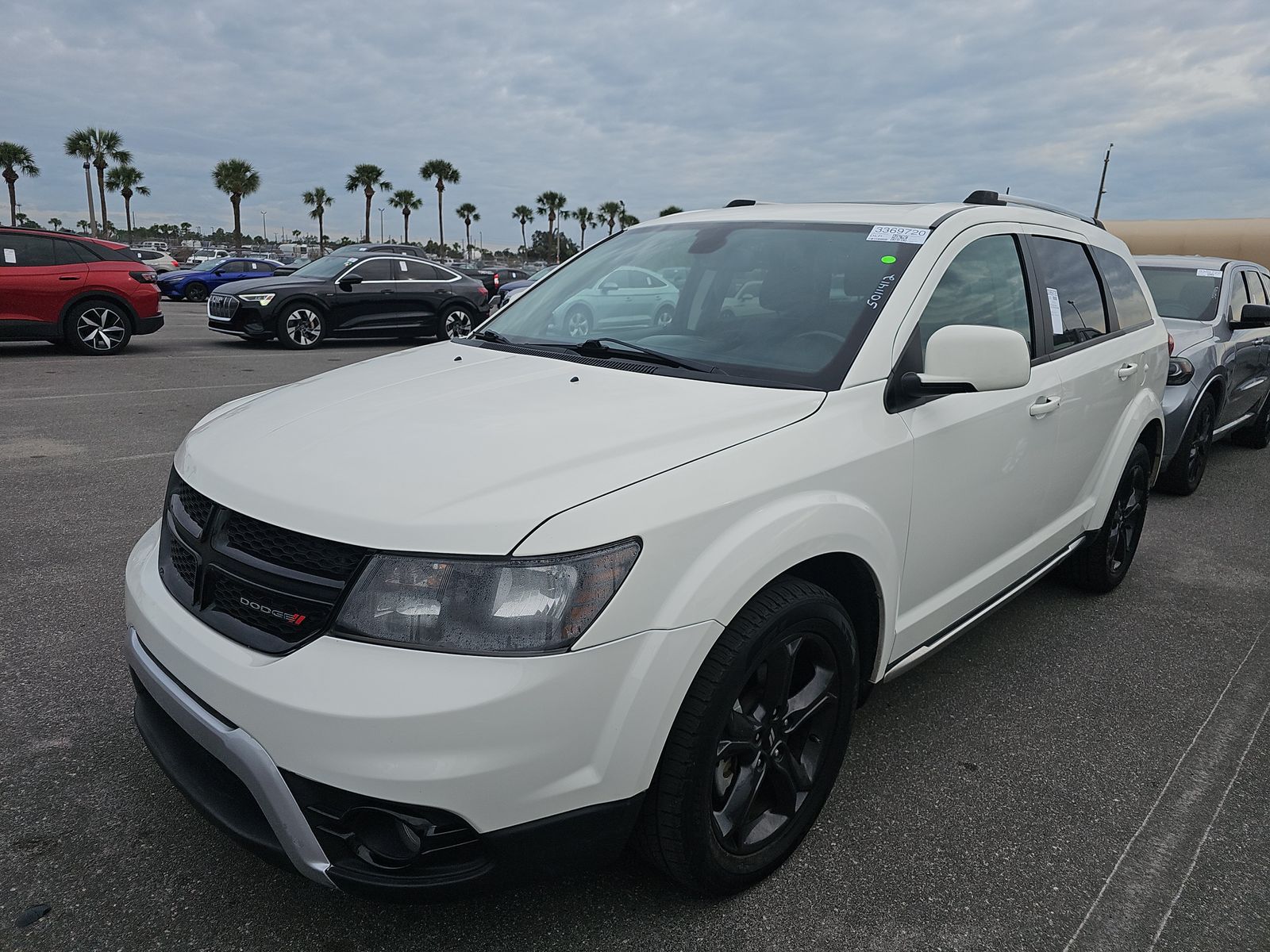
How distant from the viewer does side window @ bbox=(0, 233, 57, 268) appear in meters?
11.0

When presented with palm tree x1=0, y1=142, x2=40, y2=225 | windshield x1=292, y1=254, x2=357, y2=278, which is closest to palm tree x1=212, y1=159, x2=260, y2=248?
palm tree x1=0, y1=142, x2=40, y2=225

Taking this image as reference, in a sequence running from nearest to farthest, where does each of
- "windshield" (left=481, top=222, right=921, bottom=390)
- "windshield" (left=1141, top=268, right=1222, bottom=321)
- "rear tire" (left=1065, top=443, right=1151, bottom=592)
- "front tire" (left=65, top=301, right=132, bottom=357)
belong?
"windshield" (left=481, top=222, right=921, bottom=390), "rear tire" (left=1065, top=443, right=1151, bottom=592), "windshield" (left=1141, top=268, right=1222, bottom=321), "front tire" (left=65, top=301, right=132, bottom=357)

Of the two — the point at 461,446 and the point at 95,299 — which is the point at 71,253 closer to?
the point at 95,299

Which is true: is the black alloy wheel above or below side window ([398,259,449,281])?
below

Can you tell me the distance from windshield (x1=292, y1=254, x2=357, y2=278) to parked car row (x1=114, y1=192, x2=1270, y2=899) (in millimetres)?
12023

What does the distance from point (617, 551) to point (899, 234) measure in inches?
63.9

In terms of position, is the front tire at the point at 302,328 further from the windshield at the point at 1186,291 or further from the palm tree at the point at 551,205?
the palm tree at the point at 551,205

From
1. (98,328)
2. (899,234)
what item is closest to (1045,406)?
(899,234)

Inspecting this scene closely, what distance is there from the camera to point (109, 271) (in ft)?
38.9

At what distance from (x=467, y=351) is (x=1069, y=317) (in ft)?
7.65

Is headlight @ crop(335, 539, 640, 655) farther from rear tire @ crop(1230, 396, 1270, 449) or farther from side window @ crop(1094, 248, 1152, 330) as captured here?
rear tire @ crop(1230, 396, 1270, 449)

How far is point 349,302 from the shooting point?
559 inches

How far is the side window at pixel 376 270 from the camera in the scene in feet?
47.2

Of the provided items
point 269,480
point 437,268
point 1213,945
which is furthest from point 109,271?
point 1213,945
